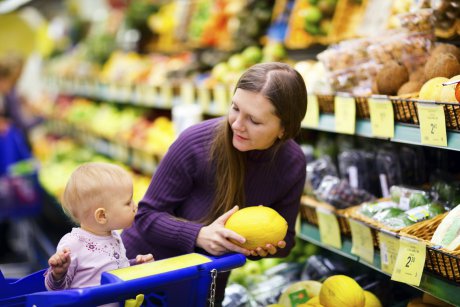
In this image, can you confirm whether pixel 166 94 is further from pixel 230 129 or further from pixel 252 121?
pixel 252 121

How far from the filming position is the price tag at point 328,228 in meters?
2.16

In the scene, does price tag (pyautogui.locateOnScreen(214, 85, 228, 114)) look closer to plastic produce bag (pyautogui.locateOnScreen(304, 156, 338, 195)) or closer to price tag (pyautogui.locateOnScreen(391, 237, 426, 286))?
plastic produce bag (pyautogui.locateOnScreen(304, 156, 338, 195))

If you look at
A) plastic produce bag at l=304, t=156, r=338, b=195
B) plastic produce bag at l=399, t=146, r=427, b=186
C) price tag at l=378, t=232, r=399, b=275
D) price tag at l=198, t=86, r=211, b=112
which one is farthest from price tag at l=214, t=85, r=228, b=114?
price tag at l=378, t=232, r=399, b=275

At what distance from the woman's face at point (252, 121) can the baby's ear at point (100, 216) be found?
45 centimetres

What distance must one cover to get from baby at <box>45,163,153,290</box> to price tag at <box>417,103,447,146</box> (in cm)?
91

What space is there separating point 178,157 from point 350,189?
0.75 metres

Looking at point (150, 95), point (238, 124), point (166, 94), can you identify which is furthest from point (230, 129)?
point (150, 95)

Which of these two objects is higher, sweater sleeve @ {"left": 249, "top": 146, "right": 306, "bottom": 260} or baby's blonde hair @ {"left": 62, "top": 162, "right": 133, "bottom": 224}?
baby's blonde hair @ {"left": 62, "top": 162, "right": 133, "bottom": 224}

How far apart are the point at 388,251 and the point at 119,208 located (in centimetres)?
87

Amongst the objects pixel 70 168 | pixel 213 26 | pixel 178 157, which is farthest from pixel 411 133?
pixel 70 168

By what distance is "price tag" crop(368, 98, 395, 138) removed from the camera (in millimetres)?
1940

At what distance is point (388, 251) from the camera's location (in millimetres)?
1861

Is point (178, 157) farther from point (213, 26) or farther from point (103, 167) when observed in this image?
point (213, 26)

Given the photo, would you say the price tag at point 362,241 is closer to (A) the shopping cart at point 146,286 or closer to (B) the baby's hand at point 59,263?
(A) the shopping cart at point 146,286
